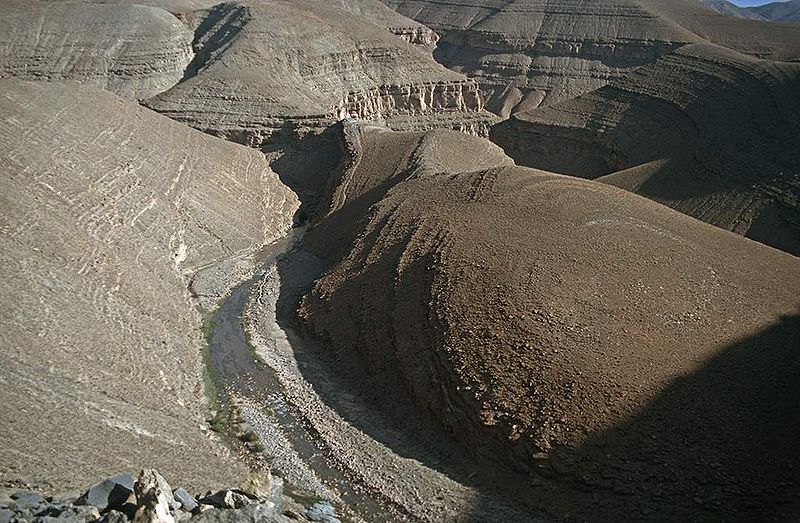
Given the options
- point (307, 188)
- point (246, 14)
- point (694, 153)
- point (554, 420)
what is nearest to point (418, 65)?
point (246, 14)

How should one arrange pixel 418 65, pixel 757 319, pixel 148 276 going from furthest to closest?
pixel 418 65
pixel 148 276
pixel 757 319

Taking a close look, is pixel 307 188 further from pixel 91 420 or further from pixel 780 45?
pixel 780 45


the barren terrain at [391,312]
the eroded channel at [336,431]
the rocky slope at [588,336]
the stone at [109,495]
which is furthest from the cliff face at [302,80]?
the stone at [109,495]

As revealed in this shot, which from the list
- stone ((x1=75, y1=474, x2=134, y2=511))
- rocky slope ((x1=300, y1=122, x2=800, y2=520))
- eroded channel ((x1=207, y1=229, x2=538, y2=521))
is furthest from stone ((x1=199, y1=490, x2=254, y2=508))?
rocky slope ((x1=300, y1=122, x2=800, y2=520))

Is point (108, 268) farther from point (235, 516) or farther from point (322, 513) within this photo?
point (235, 516)

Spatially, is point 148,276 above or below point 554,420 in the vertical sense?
below

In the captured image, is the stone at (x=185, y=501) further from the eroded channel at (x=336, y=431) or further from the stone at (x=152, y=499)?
the eroded channel at (x=336, y=431)

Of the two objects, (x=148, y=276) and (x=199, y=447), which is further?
(x=148, y=276)
